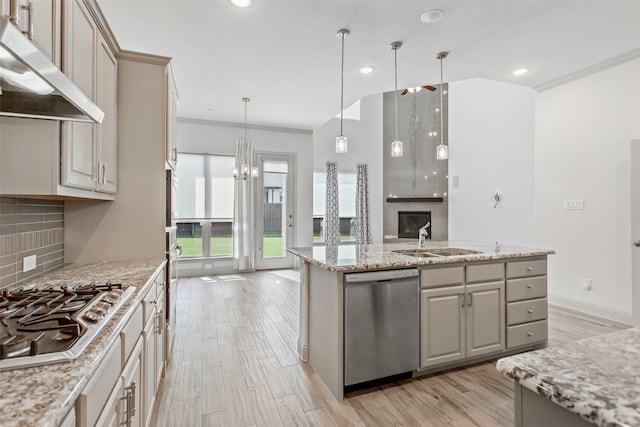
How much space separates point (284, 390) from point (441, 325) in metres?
1.25

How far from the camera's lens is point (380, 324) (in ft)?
7.18

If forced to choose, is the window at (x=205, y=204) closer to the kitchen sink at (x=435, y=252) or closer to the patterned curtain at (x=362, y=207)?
the patterned curtain at (x=362, y=207)

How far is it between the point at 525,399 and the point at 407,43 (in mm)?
3164

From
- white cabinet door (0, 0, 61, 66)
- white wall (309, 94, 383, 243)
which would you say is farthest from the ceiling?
white wall (309, 94, 383, 243)

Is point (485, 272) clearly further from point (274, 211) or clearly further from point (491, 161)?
point (274, 211)

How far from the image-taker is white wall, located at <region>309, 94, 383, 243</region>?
7.60 m

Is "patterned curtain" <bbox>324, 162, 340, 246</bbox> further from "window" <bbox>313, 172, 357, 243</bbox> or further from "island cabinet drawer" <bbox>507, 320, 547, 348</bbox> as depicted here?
"island cabinet drawer" <bbox>507, 320, 547, 348</bbox>

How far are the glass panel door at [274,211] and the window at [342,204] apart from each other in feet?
3.87

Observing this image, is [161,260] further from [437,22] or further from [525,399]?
[437,22]

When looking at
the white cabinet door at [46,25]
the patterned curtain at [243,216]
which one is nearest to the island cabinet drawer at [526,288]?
the white cabinet door at [46,25]

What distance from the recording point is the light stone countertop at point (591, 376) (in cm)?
60

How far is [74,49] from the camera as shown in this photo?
5.33 feet

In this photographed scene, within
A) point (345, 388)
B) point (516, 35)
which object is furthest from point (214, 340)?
point (516, 35)

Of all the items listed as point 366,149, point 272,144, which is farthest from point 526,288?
point 366,149
